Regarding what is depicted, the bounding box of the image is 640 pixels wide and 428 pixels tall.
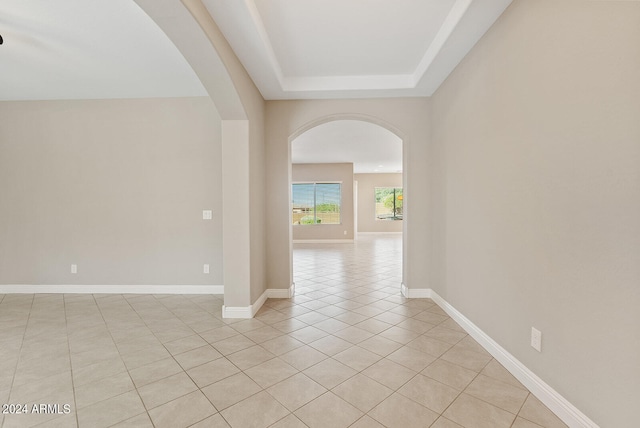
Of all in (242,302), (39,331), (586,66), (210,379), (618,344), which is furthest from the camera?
(242,302)

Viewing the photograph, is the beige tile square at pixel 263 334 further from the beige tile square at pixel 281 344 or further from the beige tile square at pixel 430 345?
the beige tile square at pixel 430 345

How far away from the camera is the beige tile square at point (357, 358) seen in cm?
220

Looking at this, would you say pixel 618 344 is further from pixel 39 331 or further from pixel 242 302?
pixel 39 331

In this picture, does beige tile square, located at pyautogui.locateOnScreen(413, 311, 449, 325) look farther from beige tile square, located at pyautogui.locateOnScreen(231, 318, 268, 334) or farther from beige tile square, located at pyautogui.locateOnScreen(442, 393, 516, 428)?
beige tile square, located at pyautogui.locateOnScreen(231, 318, 268, 334)

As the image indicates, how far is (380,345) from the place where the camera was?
2.52m

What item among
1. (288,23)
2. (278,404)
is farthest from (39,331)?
(288,23)

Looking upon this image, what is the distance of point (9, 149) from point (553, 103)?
21.3ft

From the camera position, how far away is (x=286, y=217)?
3.95 m

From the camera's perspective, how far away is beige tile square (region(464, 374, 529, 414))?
174cm

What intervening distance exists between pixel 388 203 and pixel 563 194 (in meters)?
11.7

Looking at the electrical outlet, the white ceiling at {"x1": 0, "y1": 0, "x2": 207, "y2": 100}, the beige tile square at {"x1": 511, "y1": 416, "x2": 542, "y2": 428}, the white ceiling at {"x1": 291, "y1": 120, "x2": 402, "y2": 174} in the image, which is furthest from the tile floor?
the white ceiling at {"x1": 291, "y1": 120, "x2": 402, "y2": 174}

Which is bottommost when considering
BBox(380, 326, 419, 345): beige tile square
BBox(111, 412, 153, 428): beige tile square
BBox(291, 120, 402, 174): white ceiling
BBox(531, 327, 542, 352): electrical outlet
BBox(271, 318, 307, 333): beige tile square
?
BBox(271, 318, 307, 333): beige tile square

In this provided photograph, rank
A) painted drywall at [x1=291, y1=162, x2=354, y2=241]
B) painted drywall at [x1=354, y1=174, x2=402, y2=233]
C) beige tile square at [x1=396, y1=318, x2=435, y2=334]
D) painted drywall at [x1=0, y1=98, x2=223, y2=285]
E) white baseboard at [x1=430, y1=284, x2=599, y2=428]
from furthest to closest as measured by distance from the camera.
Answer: painted drywall at [x1=354, y1=174, x2=402, y2=233], painted drywall at [x1=291, y1=162, x2=354, y2=241], painted drywall at [x1=0, y1=98, x2=223, y2=285], beige tile square at [x1=396, y1=318, x2=435, y2=334], white baseboard at [x1=430, y1=284, x2=599, y2=428]

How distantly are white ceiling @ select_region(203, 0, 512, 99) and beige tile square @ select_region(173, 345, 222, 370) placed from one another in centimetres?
277
